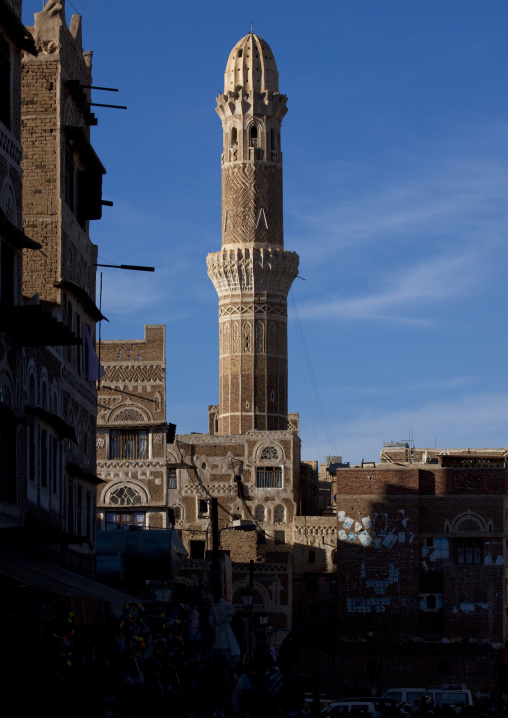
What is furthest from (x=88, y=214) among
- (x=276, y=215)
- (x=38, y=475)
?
(x=276, y=215)

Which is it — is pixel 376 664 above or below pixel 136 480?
below

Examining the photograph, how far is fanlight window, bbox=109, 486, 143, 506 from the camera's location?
70.4 m

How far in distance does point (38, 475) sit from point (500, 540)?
45911 millimetres

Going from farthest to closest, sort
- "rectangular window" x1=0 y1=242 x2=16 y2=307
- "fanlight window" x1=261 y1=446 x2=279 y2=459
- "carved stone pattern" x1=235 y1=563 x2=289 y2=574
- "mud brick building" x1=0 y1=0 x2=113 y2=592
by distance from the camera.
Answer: "fanlight window" x1=261 y1=446 x2=279 y2=459 < "carved stone pattern" x1=235 y1=563 x2=289 y2=574 < "rectangular window" x1=0 y1=242 x2=16 y2=307 < "mud brick building" x1=0 y1=0 x2=113 y2=592

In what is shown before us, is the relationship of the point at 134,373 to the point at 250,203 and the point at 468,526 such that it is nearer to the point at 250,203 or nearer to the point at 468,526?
the point at 468,526

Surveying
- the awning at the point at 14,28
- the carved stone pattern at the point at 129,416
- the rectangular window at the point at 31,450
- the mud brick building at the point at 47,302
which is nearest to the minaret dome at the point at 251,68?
the carved stone pattern at the point at 129,416

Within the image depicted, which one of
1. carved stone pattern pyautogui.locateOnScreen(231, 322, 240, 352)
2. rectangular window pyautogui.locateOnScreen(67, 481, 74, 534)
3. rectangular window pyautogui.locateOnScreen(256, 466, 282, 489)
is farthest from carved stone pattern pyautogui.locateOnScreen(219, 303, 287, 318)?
rectangular window pyautogui.locateOnScreen(67, 481, 74, 534)

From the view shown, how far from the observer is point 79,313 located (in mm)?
37344

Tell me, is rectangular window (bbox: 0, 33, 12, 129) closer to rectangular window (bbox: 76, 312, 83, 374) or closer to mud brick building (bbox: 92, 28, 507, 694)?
rectangular window (bbox: 76, 312, 83, 374)

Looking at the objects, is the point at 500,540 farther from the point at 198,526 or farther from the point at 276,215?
the point at 276,215

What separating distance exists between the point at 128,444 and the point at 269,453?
597 inches

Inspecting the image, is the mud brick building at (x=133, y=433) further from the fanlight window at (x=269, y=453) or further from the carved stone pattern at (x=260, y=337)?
the carved stone pattern at (x=260, y=337)

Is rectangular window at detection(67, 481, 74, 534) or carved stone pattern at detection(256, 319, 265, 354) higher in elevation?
carved stone pattern at detection(256, 319, 265, 354)

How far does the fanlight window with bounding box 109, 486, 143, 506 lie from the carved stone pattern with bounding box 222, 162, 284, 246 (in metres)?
28.1
